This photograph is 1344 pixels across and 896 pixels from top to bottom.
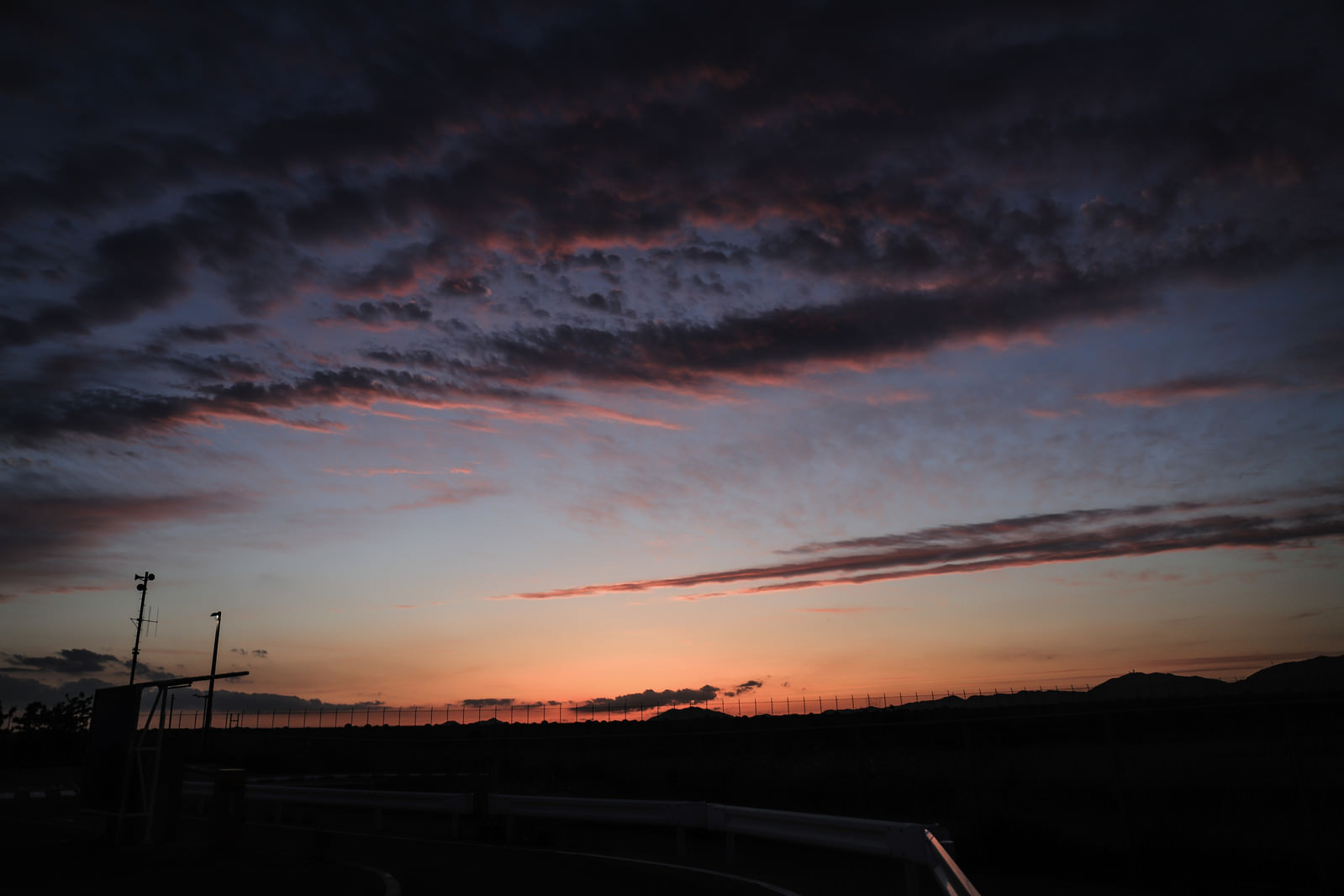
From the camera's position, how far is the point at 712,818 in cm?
1362

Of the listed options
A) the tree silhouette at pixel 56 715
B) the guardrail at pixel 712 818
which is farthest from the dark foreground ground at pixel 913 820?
the tree silhouette at pixel 56 715

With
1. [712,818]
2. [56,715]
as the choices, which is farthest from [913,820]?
[56,715]

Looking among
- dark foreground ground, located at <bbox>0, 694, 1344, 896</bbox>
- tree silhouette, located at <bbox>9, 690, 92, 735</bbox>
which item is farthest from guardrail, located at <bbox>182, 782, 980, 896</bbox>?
tree silhouette, located at <bbox>9, 690, 92, 735</bbox>

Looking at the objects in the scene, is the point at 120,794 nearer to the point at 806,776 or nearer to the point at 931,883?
the point at 931,883

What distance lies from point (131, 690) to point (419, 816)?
31.1 feet

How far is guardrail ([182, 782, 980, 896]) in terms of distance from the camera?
27.9 feet

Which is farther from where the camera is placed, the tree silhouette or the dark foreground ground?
the tree silhouette

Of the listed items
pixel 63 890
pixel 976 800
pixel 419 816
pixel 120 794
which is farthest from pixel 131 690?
pixel 976 800

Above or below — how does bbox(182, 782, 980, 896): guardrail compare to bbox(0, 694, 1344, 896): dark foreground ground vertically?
above

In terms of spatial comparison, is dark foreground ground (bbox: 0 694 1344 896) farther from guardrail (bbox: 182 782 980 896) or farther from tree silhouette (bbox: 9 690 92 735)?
tree silhouette (bbox: 9 690 92 735)

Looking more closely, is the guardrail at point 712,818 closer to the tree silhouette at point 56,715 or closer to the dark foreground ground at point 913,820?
the dark foreground ground at point 913,820

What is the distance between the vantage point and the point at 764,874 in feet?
41.3

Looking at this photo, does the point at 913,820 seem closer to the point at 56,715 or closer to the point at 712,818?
the point at 712,818

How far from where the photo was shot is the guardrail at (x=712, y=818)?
8492 millimetres
